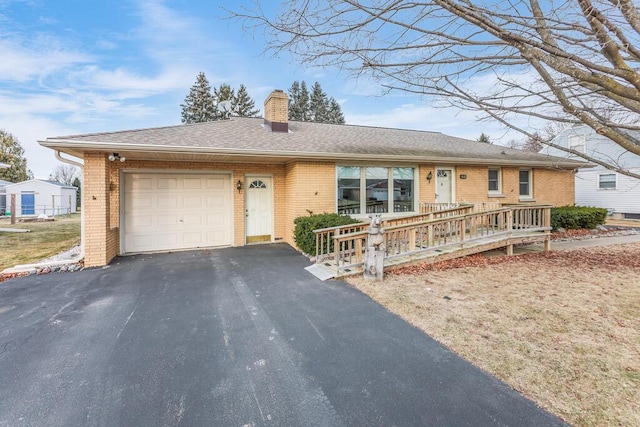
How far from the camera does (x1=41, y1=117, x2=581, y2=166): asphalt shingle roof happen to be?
22.7ft

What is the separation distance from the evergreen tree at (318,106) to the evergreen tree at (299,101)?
0.89m

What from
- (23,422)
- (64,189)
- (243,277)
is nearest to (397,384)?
(23,422)

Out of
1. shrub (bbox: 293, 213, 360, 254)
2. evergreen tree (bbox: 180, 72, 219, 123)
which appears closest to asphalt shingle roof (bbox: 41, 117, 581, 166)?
shrub (bbox: 293, 213, 360, 254)

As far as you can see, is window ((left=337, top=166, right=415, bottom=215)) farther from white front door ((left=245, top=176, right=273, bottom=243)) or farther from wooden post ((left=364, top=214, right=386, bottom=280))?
wooden post ((left=364, top=214, right=386, bottom=280))

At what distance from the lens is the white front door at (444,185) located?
10.6 meters

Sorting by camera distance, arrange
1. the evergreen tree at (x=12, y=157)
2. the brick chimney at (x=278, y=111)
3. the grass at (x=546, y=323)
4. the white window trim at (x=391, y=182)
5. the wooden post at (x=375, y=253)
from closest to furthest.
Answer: the grass at (x=546, y=323) < the wooden post at (x=375, y=253) < the white window trim at (x=391, y=182) < the brick chimney at (x=278, y=111) < the evergreen tree at (x=12, y=157)

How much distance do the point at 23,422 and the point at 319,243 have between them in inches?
233

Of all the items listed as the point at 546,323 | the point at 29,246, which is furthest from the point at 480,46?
the point at 29,246

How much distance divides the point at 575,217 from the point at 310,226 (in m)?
11.3

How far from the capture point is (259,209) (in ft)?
32.0

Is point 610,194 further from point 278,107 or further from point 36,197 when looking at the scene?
point 36,197

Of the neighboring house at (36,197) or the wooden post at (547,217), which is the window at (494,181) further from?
the neighboring house at (36,197)

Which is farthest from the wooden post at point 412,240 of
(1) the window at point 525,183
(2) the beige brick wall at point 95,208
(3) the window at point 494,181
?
(1) the window at point 525,183

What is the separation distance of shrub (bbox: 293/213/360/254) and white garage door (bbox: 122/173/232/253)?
266 cm
